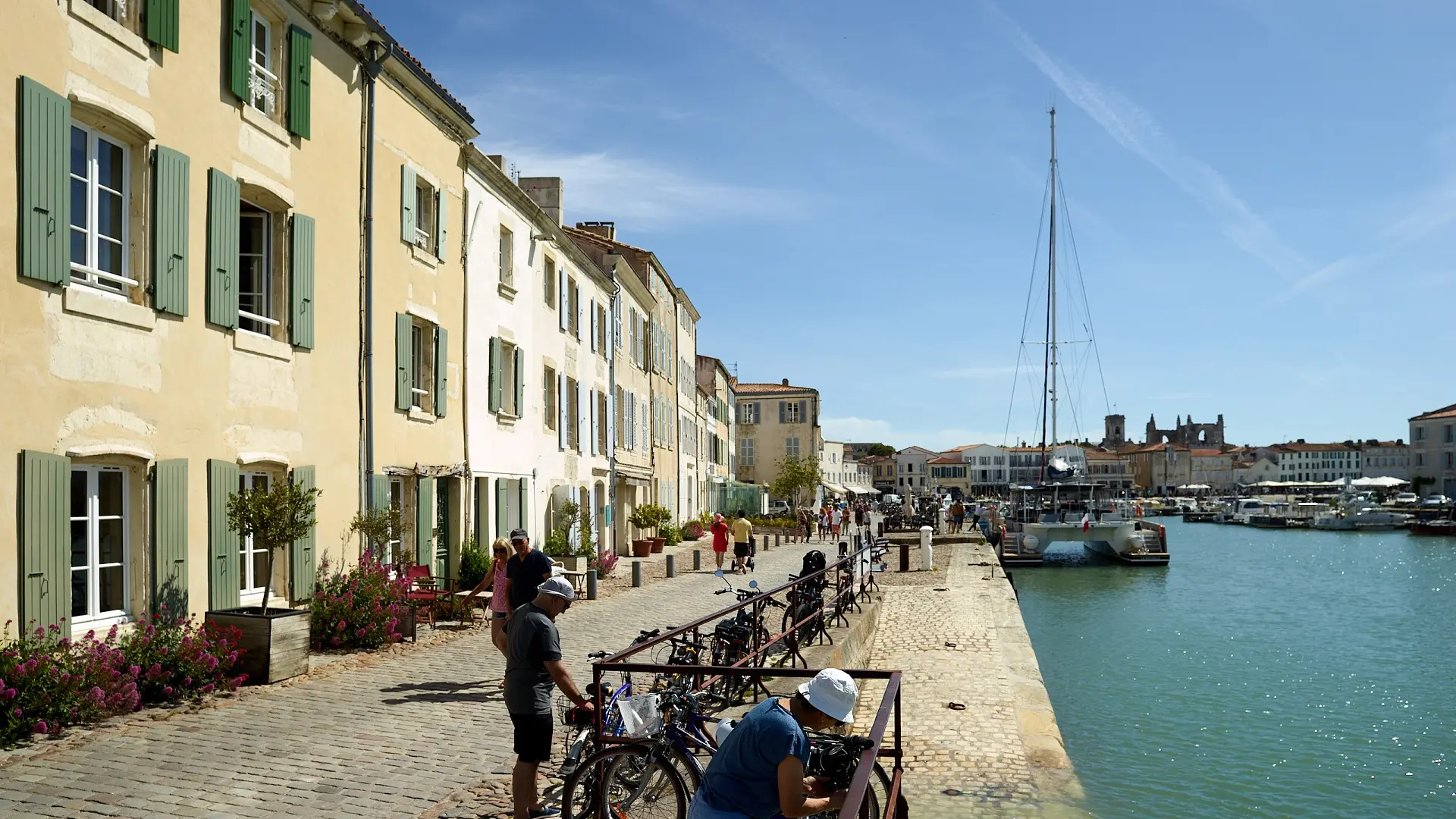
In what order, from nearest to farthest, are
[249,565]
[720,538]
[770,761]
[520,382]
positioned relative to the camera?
1. [770,761]
2. [249,565]
3. [520,382]
4. [720,538]

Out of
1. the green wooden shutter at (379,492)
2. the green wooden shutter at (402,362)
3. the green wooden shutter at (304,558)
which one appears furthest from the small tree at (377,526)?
the green wooden shutter at (402,362)

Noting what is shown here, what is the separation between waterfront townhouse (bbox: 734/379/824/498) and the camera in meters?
82.8

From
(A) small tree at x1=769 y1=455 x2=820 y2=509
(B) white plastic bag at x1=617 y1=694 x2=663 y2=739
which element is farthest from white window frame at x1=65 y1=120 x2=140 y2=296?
(A) small tree at x1=769 y1=455 x2=820 y2=509

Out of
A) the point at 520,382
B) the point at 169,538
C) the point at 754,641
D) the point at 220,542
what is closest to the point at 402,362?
the point at 220,542

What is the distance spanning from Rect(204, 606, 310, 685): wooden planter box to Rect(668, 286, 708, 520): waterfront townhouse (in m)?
31.7

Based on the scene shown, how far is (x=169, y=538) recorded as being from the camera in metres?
10.9

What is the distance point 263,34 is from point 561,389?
43.4ft

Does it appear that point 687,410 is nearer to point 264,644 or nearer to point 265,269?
point 265,269

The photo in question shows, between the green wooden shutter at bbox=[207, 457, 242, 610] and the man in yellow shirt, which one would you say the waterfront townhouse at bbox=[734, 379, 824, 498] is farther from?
the green wooden shutter at bbox=[207, 457, 242, 610]

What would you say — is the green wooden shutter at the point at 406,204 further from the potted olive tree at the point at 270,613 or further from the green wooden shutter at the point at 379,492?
the potted olive tree at the point at 270,613

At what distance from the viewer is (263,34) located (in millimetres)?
13375

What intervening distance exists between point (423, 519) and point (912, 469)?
510ft

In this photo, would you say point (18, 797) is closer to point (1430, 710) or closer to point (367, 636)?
point (367, 636)

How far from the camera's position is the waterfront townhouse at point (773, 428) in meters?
82.8
